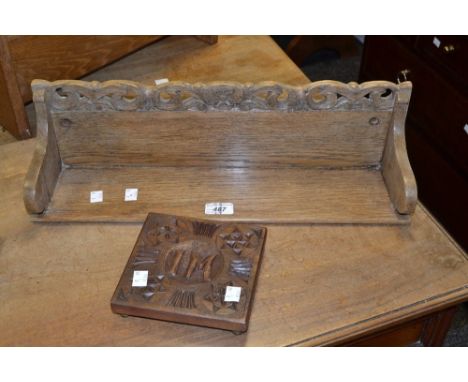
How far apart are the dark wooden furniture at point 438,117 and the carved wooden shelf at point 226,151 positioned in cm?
57

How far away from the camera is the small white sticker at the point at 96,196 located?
1.30 meters

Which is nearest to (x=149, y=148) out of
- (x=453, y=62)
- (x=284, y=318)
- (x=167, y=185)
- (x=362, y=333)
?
(x=167, y=185)

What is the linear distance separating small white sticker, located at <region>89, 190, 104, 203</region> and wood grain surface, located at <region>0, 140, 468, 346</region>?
63 mm

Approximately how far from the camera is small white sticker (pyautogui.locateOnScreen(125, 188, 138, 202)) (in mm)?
1301

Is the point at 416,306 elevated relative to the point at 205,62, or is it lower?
lower

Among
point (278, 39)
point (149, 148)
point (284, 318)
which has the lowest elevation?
point (278, 39)

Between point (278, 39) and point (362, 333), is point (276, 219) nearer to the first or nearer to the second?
point (362, 333)

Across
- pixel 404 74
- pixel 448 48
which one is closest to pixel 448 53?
pixel 448 48

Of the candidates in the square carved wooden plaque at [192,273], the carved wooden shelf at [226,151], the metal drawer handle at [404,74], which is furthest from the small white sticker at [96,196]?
the metal drawer handle at [404,74]

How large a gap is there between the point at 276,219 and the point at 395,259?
25 centimetres

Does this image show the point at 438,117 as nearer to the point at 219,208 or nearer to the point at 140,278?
the point at 219,208

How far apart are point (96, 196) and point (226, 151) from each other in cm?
29

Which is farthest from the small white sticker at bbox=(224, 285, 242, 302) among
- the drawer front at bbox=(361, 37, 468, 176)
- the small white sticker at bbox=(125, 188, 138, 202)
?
the drawer front at bbox=(361, 37, 468, 176)

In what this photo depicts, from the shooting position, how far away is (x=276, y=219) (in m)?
1.25
